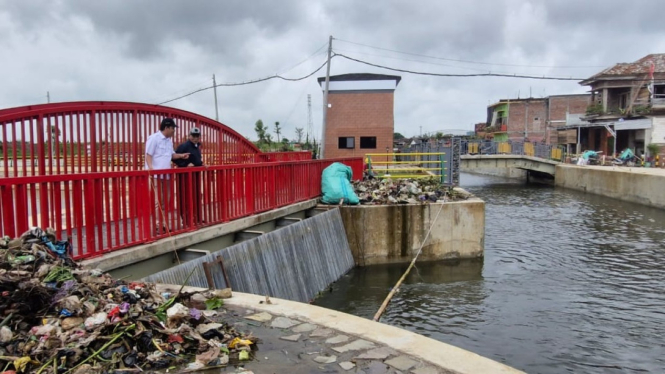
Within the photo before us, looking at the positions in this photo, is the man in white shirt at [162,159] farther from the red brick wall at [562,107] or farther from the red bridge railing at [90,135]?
the red brick wall at [562,107]

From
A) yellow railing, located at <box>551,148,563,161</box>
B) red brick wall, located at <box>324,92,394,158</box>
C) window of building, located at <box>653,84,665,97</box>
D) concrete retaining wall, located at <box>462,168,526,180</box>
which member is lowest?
concrete retaining wall, located at <box>462,168,526,180</box>

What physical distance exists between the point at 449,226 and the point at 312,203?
145 inches

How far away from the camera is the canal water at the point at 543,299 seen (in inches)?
280

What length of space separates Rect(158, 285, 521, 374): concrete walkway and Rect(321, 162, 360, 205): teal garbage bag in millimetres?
7381

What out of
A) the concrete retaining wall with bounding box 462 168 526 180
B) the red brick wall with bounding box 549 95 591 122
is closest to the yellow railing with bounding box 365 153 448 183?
the concrete retaining wall with bounding box 462 168 526 180

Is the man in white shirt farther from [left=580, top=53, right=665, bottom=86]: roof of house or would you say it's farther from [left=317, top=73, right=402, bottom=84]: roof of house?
[left=580, top=53, right=665, bottom=86]: roof of house

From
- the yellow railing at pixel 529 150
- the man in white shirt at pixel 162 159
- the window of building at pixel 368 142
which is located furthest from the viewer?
the yellow railing at pixel 529 150

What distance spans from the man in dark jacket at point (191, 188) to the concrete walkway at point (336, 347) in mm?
2366

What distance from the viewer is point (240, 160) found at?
1329 cm

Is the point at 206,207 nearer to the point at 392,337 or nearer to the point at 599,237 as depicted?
the point at 392,337

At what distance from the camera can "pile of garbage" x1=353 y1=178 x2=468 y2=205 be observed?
42.4 ft

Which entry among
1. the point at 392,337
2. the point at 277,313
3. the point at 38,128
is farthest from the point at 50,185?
the point at 392,337

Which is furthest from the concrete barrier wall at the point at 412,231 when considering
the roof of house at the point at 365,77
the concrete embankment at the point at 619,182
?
the roof of house at the point at 365,77

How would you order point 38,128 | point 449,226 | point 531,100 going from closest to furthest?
point 38,128 → point 449,226 → point 531,100
